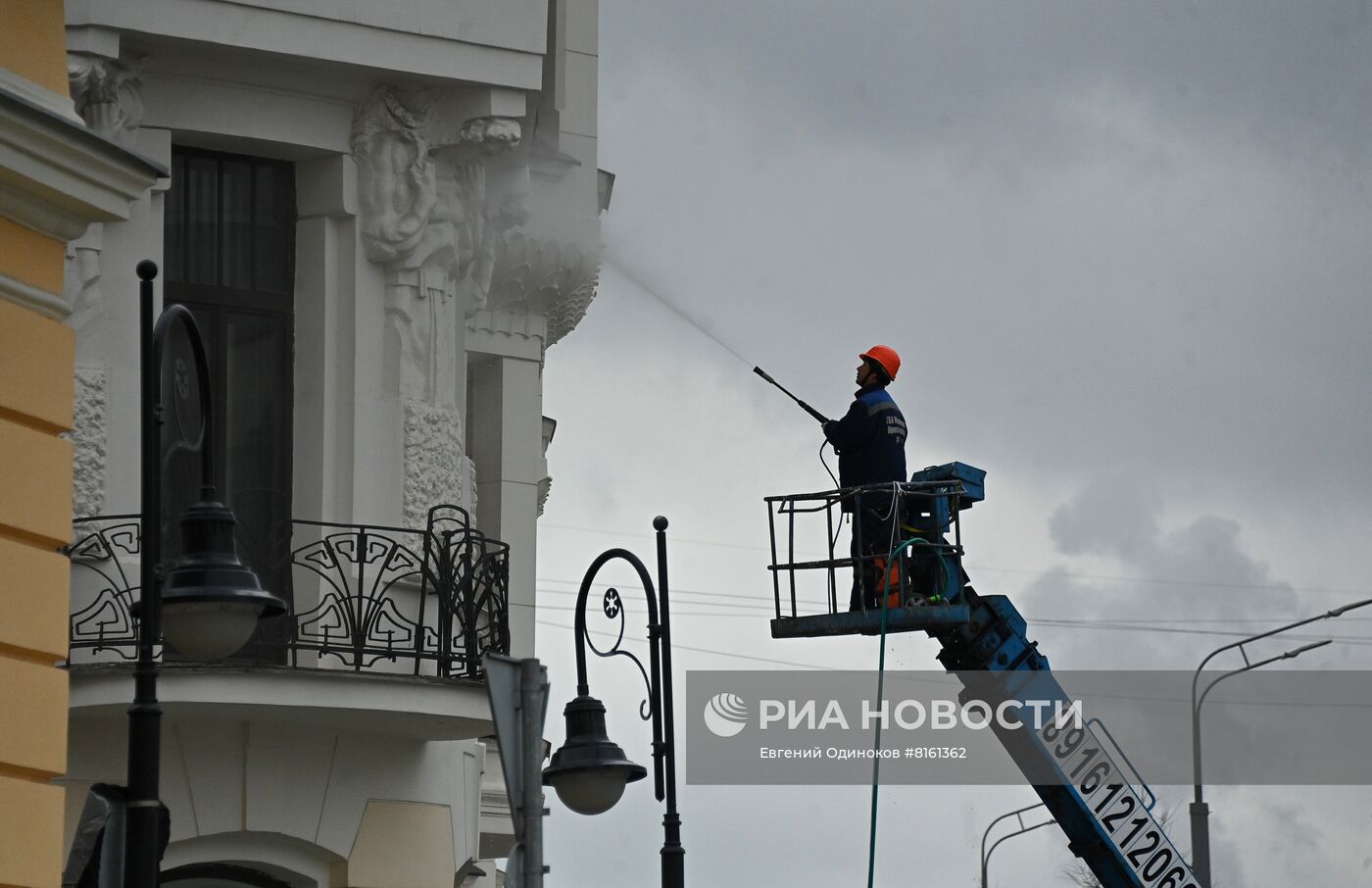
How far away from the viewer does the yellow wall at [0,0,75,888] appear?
10375mm

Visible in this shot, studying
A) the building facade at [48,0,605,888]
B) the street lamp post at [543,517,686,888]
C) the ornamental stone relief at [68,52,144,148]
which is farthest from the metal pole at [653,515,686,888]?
the ornamental stone relief at [68,52,144,148]

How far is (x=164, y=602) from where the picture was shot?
10.9 meters

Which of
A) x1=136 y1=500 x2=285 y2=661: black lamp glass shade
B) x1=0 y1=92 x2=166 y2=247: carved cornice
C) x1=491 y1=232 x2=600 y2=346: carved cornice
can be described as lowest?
x1=136 y1=500 x2=285 y2=661: black lamp glass shade

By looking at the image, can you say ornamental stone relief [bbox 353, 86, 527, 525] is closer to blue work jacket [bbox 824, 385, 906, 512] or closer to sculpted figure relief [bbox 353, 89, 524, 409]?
sculpted figure relief [bbox 353, 89, 524, 409]

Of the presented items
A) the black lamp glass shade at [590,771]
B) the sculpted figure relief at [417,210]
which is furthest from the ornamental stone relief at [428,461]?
the black lamp glass shade at [590,771]

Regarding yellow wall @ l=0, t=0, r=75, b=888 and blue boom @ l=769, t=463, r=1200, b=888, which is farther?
blue boom @ l=769, t=463, r=1200, b=888

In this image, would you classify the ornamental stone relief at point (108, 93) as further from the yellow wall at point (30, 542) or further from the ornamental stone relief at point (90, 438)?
the yellow wall at point (30, 542)

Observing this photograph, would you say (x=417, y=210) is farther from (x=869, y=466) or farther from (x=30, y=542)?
(x=30, y=542)

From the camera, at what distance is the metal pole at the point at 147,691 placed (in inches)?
409

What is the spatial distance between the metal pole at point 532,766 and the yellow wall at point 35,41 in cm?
364

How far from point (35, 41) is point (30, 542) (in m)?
2.40

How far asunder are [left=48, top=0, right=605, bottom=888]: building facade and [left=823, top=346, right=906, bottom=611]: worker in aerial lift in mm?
2694

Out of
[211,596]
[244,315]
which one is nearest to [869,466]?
[244,315]

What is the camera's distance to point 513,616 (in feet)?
73.2
